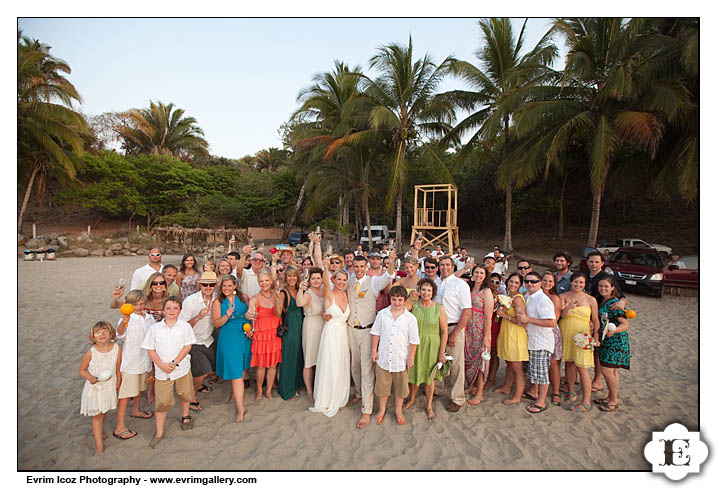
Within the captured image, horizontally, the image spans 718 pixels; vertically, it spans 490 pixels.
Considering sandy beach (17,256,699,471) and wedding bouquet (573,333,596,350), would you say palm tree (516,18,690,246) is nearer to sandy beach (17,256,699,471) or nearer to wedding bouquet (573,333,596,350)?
sandy beach (17,256,699,471)

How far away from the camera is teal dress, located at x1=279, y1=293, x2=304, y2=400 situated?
14.0ft

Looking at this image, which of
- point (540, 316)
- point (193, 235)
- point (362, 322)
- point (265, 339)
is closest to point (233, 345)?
point (265, 339)

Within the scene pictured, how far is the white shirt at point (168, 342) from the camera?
3364 millimetres

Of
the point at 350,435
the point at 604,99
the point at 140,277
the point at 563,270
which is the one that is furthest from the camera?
the point at 604,99

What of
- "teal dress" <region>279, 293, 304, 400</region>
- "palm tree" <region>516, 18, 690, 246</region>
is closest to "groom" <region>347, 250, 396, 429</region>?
"teal dress" <region>279, 293, 304, 400</region>

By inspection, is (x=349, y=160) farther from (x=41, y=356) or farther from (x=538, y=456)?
(x=538, y=456)

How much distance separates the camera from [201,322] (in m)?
3.99

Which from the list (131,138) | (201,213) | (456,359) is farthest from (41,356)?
(131,138)

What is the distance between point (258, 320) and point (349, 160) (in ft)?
50.9

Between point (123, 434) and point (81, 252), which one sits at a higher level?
point (81, 252)

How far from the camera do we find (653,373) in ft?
17.3

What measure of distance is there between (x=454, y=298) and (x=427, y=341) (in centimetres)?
60

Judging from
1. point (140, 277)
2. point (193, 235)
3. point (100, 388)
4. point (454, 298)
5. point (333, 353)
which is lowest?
point (100, 388)

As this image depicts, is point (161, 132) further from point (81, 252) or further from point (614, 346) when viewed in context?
point (614, 346)
